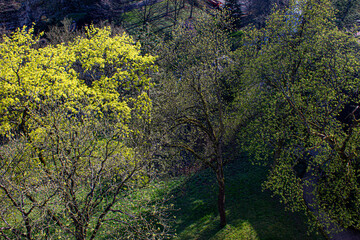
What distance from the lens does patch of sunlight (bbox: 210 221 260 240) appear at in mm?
11617

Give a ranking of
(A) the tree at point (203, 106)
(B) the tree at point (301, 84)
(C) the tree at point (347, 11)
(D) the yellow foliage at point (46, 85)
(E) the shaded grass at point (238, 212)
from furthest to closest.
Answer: (C) the tree at point (347, 11), (B) the tree at point (301, 84), (E) the shaded grass at point (238, 212), (A) the tree at point (203, 106), (D) the yellow foliage at point (46, 85)

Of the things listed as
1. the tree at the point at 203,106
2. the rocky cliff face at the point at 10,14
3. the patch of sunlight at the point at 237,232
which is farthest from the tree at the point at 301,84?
the rocky cliff face at the point at 10,14

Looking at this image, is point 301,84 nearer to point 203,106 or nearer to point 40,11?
point 203,106

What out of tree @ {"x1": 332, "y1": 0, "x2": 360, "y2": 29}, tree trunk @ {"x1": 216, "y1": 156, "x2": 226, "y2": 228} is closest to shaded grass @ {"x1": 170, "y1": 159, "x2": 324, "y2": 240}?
tree trunk @ {"x1": 216, "y1": 156, "x2": 226, "y2": 228}

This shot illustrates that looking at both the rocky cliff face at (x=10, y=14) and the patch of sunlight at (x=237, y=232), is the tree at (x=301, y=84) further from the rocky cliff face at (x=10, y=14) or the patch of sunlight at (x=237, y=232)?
the rocky cliff face at (x=10, y=14)

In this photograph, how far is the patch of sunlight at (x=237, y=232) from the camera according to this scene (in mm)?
11617

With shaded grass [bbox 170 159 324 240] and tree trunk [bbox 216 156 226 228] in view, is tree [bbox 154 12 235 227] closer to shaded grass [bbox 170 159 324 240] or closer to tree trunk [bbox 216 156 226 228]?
tree trunk [bbox 216 156 226 228]

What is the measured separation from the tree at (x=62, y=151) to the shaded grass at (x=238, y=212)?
10.9 ft

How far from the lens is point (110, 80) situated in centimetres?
1303

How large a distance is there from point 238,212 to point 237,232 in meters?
1.86

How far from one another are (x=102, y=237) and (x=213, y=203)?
6.73m

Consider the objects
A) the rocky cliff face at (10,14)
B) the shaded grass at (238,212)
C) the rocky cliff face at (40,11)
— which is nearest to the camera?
the shaded grass at (238,212)

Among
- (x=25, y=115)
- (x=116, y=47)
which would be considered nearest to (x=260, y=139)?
(x=116, y=47)

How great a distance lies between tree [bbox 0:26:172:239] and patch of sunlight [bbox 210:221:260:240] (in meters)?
3.37
